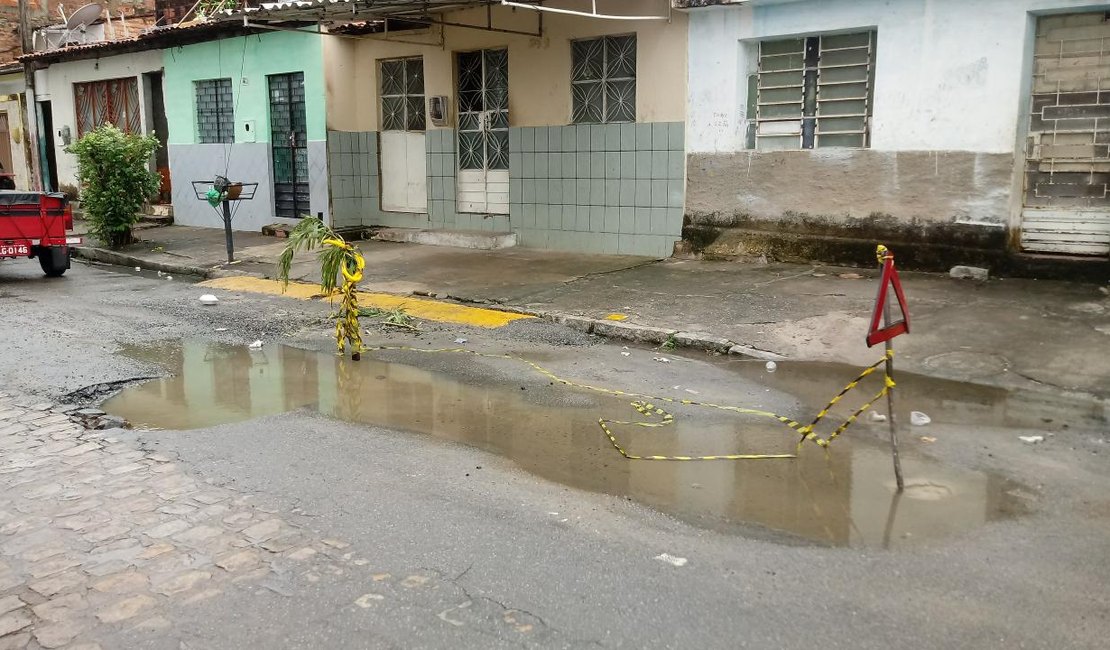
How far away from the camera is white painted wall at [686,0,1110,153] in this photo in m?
9.32

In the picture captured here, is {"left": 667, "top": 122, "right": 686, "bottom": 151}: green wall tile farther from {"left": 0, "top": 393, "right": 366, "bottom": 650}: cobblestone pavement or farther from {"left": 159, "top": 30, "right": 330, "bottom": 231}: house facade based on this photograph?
{"left": 0, "top": 393, "right": 366, "bottom": 650}: cobblestone pavement

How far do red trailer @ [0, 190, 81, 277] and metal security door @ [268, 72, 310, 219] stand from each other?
4.27 m

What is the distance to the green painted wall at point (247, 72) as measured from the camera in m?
15.5

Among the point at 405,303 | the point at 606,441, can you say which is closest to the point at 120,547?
the point at 606,441

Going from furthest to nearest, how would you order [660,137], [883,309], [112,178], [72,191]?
[72,191] < [112,178] < [660,137] < [883,309]

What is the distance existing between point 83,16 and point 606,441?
2200 centimetres

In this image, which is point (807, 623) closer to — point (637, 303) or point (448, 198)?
point (637, 303)

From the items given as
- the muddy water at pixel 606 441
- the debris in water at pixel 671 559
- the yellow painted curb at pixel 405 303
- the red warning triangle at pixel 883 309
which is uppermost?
the red warning triangle at pixel 883 309

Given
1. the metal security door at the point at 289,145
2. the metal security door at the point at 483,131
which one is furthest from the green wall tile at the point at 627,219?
the metal security door at the point at 289,145

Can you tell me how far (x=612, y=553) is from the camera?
4047 millimetres

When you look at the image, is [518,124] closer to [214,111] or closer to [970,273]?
[970,273]

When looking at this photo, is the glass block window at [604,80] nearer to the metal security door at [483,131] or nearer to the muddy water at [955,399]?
the metal security door at [483,131]

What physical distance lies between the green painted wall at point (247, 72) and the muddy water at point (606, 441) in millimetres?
A: 8534

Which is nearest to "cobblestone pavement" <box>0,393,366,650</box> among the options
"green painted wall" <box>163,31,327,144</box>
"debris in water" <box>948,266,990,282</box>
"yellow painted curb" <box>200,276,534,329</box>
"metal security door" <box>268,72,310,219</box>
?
"yellow painted curb" <box>200,276,534,329</box>
